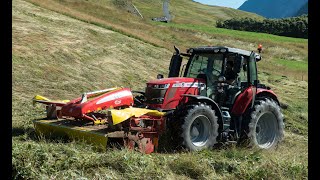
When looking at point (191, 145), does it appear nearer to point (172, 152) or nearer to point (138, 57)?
point (172, 152)

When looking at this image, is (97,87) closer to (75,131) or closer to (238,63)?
(238,63)

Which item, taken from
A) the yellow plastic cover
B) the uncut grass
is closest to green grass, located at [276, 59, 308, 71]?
the uncut grass

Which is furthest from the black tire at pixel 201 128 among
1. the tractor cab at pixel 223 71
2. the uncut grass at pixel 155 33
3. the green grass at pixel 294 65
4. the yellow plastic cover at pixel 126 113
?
the green grass at pixel 294 65

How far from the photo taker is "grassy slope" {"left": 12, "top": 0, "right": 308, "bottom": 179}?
19.3 feet

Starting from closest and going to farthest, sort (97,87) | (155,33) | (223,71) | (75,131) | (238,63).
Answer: (75,131) → (238,63) → (223,71) → (97,87) → (155,33)

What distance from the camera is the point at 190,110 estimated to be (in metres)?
7.56

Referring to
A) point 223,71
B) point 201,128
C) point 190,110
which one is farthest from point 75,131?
point 223,71

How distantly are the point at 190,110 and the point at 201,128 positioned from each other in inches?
25.6

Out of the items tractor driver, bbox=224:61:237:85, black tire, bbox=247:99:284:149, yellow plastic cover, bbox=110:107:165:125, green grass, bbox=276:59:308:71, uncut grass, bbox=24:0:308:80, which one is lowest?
black tire, bbox=247:99:284:149

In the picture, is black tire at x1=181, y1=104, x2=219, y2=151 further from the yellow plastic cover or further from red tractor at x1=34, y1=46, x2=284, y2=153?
the yellow plastic cover

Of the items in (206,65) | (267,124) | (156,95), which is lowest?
(267,124)

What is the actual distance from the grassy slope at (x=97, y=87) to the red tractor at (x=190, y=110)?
464mm

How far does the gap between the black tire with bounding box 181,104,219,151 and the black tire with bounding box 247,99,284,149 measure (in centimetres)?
123
